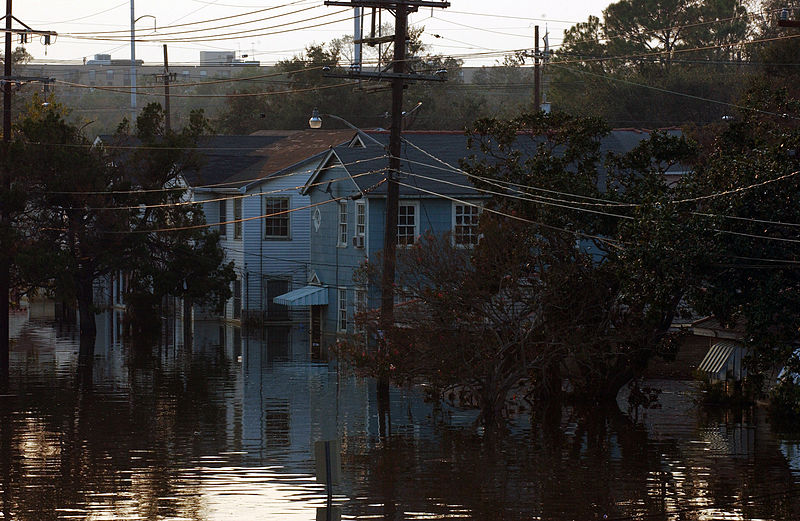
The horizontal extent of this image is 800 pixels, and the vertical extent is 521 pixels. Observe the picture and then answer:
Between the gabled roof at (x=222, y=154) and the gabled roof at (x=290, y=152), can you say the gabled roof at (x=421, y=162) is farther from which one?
the gabled roof at (x=222, y=154)

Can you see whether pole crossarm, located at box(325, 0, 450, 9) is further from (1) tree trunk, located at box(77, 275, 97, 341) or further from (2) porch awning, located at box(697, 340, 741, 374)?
(1) tree trunk, located at box(77, 275, 97, 341)

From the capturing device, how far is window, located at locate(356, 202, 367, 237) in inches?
1841

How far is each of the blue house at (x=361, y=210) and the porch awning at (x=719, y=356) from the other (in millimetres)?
11434

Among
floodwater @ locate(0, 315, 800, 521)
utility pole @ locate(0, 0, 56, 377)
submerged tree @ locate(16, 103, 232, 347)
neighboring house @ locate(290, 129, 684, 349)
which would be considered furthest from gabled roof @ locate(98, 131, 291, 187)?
floodwater @ locate(0, 315, 800, 521)

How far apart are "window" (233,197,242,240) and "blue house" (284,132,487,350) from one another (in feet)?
13.5

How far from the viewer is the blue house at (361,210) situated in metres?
45.2

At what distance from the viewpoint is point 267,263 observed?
2199 inches

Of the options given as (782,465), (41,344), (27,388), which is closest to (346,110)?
(41,344)

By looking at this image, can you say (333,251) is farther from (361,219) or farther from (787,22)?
(787,22)

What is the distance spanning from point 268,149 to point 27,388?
1203 inches

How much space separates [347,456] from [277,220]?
103ft

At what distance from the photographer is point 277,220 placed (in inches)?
2195

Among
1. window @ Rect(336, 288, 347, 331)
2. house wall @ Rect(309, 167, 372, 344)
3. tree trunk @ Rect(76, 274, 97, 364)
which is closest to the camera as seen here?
house wall @ Rect(309, 167, 372, 344)

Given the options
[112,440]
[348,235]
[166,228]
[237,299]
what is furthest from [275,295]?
[112,440]
